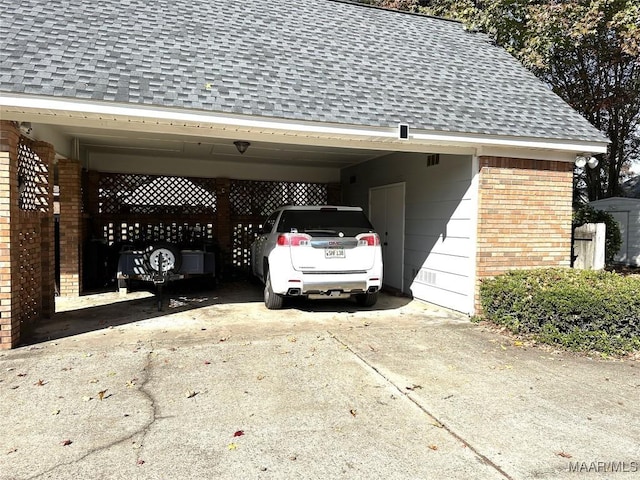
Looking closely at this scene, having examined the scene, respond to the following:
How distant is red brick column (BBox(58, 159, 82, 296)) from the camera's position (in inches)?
333

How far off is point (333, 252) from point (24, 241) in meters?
4.08

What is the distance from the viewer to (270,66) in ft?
22.7

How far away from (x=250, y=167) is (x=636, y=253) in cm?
1285

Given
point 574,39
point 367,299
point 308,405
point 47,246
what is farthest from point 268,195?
point 308,405

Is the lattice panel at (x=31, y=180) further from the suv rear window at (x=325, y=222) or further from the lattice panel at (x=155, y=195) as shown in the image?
the lattice panel at (x=155, y=195)

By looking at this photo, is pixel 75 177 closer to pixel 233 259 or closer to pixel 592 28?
pixel 233 259

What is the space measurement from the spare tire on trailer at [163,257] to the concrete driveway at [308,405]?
1.71 m

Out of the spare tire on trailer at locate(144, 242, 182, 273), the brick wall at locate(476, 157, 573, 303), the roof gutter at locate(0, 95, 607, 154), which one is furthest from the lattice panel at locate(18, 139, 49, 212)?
the brick wall at locate(476, 157, 573, 303)

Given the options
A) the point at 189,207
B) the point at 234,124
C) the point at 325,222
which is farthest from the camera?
the point at 189,207

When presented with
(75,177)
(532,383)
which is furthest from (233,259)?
(532,383)

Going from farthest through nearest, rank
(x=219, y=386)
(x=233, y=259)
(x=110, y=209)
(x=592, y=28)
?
(x=233, y=259)
(x=110, y=209)
(x=592, y=28)
(x=219, y=386)

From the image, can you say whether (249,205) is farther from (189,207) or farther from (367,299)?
(367,299)

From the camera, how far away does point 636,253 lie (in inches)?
588

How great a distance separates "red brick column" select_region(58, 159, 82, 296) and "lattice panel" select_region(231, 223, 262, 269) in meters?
4.05
